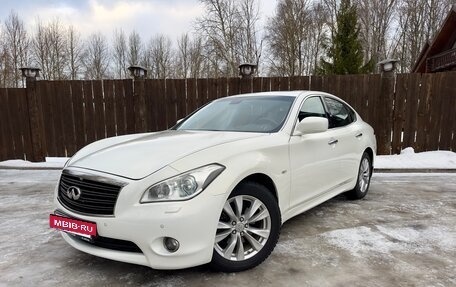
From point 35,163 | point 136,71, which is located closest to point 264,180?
point 136,71

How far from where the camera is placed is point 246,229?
268cm

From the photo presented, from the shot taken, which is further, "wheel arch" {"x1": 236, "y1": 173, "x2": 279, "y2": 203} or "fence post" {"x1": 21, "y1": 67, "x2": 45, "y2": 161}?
"fence post" {"x1": 21, "y1": 67, "x2": 45, "y2": 161}

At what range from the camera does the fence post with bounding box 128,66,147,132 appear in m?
7.82

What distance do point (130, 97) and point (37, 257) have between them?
17.5 ft

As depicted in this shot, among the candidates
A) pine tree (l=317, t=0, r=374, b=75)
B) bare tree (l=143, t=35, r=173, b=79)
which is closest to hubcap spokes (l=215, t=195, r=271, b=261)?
pine tree (l=317, t=0, r=374, b=75)

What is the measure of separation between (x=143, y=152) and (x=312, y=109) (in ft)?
6.54

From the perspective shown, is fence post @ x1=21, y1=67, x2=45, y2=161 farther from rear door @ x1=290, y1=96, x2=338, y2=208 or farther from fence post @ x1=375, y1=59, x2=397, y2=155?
fence post @ x1=375, y1=59, x2=397, y2=155

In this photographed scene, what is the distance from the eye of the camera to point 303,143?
129 inches

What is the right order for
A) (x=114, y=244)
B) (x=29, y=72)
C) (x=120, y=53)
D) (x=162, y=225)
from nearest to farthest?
(x=162, y=225) → (x=114, y=244) → (x=29, y=72) → (x=120, y=53)

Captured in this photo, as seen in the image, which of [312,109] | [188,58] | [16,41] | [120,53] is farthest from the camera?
[120,53]

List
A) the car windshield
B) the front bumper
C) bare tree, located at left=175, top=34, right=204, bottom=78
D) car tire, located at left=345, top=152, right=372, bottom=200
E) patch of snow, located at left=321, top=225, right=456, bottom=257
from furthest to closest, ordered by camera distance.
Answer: bare tree, located at left=175, top=34, right=204, bottom=78
car tire, located at left=345, top=152, right=372, bottom=200
the car windshield
patch of snow, located at left=321, top=225, right=456, bottom=257
the front bumper

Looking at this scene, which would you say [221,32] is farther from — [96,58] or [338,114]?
[338,114]

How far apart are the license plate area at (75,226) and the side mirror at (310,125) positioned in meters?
1.92

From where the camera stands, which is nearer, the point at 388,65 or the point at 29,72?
the point at 388,65
